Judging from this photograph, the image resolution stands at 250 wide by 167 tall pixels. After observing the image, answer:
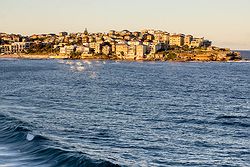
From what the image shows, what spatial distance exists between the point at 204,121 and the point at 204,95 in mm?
22868

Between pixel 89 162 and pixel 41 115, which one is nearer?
pixel 89 162

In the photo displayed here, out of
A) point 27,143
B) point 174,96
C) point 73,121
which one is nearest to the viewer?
point 27,143

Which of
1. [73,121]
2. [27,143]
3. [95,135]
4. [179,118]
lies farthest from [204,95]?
[27,143]

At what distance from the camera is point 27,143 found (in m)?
27.5

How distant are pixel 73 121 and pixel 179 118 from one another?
975 cm

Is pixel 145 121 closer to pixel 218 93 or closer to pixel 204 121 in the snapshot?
pixel 204 121

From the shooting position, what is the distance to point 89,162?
22938 mm

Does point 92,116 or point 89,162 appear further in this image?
point 92,116

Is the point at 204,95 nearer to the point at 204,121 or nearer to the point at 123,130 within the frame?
the point at 204,121

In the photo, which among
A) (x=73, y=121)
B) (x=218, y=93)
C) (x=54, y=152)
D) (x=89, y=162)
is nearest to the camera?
(x=89, y=162)

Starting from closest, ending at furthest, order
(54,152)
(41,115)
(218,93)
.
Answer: (54,152) → (41,115) → (218,93)

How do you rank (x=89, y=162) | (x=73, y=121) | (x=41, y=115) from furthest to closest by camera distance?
(x=41, y=115), (x=73, y=121), (x=89, y=162)

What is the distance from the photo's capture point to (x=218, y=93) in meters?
63.2

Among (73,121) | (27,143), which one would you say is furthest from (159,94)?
(27,143)
